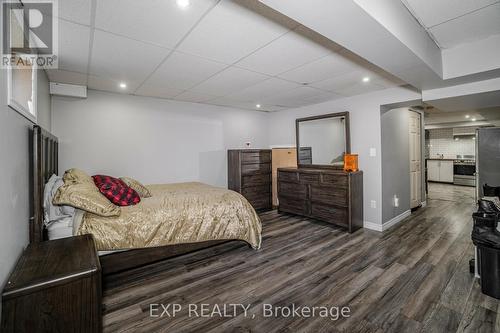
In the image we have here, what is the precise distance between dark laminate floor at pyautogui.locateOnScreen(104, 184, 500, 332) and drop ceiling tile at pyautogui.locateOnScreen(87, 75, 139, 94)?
251 cm

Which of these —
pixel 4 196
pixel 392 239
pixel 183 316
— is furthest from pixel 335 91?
pixel 4 196

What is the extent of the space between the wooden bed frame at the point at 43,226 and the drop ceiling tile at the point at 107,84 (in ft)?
3.13

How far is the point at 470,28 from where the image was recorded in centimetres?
201

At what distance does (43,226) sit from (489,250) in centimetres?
384

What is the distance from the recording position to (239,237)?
9.82 ft

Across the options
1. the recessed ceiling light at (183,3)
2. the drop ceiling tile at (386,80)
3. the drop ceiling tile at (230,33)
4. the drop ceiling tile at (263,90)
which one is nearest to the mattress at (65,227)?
the drop ceiling tile at (230,33)

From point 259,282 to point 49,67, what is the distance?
3.28 meters

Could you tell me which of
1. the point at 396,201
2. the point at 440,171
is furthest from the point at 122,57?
the point at 440,171

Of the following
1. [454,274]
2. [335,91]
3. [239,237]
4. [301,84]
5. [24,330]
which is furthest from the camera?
[335,91]

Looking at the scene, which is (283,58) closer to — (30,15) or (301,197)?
(30,15)
